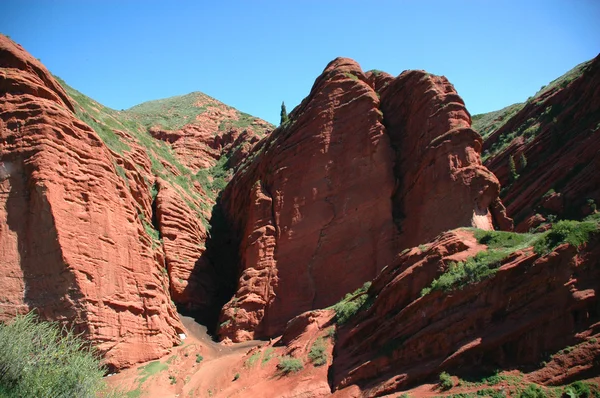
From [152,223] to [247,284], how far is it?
7568 millimetres

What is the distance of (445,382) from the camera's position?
14.7 metres

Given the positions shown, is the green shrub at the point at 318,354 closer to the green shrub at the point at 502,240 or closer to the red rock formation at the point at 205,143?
the green shrub at the point at 502,240

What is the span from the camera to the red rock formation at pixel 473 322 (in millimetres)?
13734

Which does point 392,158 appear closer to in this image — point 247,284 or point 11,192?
point 247,284

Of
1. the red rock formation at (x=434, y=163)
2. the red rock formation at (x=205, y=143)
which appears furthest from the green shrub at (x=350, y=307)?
the red rock formation at (x=205, y=143)

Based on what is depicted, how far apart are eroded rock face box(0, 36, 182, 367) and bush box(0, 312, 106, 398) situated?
4859 mm

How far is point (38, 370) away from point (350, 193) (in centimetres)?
1869

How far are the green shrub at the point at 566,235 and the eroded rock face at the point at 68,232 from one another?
56.4 ft

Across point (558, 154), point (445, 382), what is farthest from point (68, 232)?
point (558, 154)

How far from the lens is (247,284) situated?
28.3 m

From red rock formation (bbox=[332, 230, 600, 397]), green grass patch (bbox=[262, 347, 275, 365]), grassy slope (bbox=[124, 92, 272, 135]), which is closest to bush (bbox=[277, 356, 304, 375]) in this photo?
green grass patch (bbox=[262, 347, 275, 365])

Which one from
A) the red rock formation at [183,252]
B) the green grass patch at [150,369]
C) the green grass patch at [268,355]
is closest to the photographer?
the green grass patch at [268,355]

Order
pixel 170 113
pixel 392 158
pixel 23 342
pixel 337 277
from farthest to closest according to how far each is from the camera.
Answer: pixel 170 113, pixel 392 158, pixel 337 277, pixel 23 342

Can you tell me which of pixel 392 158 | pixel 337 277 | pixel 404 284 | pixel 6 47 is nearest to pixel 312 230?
pixel 337 277
